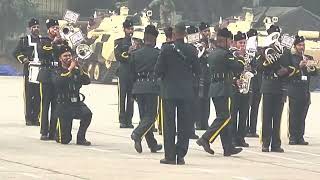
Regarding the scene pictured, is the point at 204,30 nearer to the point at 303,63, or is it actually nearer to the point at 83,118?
the point at 303,63

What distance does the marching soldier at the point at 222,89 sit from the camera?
15734 mm

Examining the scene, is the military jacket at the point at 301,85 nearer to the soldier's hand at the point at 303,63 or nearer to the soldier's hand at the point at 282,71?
the soldier's hand at the point at 303,63

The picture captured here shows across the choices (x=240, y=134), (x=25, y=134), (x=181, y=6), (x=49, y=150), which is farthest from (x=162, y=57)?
(x=181, y=6)

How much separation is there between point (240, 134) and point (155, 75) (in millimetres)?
3463

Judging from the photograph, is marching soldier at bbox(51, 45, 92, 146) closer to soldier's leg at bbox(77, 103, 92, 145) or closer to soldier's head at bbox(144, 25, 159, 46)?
soldier's leg at bbox(77, 103, 92, 145)

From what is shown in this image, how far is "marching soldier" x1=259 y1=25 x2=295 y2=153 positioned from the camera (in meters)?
16.6

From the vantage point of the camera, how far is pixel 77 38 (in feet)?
55.9

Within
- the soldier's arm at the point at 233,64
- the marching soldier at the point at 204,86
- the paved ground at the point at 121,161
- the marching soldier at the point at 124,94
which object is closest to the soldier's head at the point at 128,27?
the marching soldier at the point at 124,94

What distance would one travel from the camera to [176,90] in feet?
47.3

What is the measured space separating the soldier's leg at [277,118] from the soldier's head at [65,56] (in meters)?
3.46

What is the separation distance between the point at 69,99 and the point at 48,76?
128 centimetres

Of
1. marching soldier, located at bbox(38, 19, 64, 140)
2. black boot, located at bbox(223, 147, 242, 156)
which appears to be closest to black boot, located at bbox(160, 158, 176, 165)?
black boot, located at bbox(223, 147, 242, 156)

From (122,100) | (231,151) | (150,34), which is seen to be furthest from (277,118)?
(122,100)

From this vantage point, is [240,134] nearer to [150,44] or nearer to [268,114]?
[268,114]
